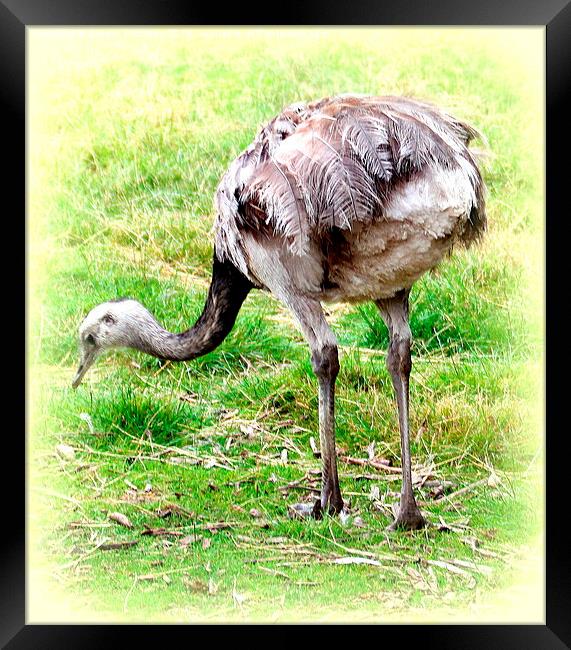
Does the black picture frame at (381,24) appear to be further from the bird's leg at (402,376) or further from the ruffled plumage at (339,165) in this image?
the bird's leg at (402,376)

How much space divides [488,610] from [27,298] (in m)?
1.84

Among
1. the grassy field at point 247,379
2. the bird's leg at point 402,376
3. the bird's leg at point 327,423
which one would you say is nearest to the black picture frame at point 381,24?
the grassy field at point 247,379

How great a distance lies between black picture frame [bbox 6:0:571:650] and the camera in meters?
4.16

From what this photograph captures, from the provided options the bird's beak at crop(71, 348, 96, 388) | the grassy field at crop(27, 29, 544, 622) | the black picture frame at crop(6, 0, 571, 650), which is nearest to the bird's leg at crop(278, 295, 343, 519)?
the grassy field at crop(27, 29, 544, 622)

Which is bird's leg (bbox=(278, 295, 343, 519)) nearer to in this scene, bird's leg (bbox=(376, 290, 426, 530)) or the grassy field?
the grassy field

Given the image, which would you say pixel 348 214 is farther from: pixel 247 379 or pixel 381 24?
pixel 247 379

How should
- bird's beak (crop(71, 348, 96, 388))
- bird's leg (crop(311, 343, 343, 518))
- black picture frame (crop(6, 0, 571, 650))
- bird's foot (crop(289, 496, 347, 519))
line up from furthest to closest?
1. bird's beak (crop(71, 348, 96, 388))
2. bird's foot (crop(289, 496, 347, 519))
3. bird's leg (crop(311, 343, 343, 518))
4. black picture frame (crop(6, 0, 571, 650))

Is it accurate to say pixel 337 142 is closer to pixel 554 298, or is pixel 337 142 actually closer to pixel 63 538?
pixel 554 298

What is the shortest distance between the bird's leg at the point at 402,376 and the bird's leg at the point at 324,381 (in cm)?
24

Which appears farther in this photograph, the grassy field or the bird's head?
the bird's head

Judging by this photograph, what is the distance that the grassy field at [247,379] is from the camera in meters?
4.48

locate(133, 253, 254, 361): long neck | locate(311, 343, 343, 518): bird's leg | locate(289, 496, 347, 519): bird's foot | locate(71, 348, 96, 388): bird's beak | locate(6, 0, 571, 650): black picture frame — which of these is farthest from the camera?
locate(71, 348, 96, 388): bird's beak

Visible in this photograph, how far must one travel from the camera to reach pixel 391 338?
4777 mm

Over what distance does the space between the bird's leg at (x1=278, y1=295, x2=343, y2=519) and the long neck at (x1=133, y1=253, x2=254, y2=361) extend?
42 centimetres
